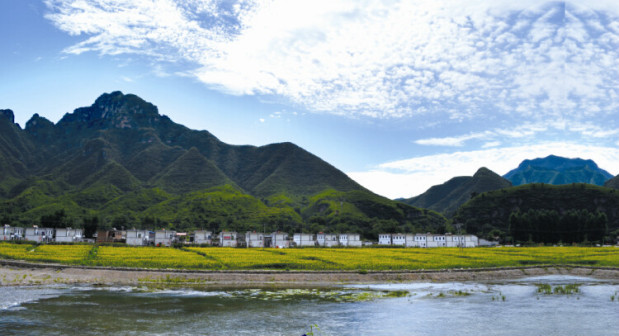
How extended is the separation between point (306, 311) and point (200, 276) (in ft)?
78.8

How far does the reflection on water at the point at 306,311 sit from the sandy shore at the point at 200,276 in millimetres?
5727

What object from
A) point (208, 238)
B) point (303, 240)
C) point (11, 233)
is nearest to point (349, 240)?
point (303, 240)

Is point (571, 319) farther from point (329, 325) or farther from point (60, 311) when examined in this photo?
point (60, 311)

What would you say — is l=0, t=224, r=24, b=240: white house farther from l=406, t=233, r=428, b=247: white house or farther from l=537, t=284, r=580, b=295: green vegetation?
l=537, t=284, r=580, b=295: green vegetation

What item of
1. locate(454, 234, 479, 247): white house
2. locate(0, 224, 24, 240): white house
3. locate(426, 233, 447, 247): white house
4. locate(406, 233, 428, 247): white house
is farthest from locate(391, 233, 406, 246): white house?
locate(0, 224, 24, 240): white house

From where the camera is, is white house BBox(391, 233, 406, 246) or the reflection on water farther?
white house BBox(391, 233, 406, 246)

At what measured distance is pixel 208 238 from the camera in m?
138

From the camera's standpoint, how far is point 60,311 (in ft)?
113

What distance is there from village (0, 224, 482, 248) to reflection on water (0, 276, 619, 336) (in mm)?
80080

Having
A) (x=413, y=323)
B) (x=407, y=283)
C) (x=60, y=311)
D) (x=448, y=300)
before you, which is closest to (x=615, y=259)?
(x=407, y=283)

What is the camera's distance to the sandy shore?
5322 cm

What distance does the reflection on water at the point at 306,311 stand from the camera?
30203mm

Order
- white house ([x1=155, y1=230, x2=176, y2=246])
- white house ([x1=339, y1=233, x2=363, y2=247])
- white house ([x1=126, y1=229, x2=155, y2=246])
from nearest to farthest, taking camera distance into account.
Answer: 1. white house ([x1=126, y1=229, x2=155, y2=246])
2. white house ([x1=155, y1=230, x2=176, y2=246])
3. white house ([x1=339, y1=233, x2=363, y2=247])

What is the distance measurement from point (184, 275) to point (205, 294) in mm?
12098
